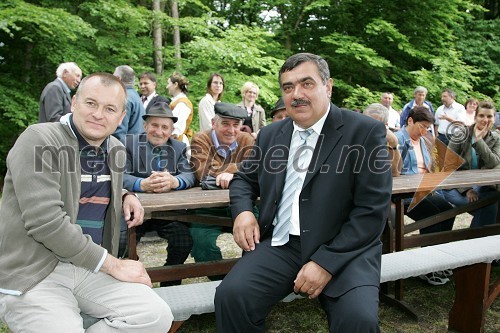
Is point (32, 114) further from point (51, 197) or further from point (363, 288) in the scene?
point (363, 288)

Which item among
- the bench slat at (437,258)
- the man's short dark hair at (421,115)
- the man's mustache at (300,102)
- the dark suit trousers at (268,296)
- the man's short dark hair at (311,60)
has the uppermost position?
the man's short dark hair at (311,60)

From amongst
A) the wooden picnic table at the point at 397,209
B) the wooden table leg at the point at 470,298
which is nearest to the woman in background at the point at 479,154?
the wooden picnic table at the point at 397,209

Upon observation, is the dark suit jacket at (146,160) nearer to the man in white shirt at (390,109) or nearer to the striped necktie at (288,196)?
the striped necktie at (288,196)

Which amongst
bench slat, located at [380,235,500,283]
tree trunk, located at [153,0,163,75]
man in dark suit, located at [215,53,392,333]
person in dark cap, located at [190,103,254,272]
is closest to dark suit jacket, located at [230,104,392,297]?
man in dark suit, located at [215,53,392,333]

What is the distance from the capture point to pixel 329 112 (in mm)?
2480

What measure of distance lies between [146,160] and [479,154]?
348cm

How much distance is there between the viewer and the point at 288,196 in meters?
2.50

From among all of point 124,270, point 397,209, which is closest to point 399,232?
point 397,209

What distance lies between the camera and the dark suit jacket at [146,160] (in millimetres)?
3494

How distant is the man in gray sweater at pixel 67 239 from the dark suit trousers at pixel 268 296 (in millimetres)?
343

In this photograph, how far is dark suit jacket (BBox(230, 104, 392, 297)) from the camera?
7.12 ft

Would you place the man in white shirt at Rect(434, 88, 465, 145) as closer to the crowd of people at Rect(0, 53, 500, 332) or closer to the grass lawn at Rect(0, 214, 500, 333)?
the grass lawn at Rect(0, 214, 500, 333)

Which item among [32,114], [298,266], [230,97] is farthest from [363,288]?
[32,114]

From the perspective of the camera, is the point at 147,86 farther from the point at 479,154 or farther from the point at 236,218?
the point at 479,154
